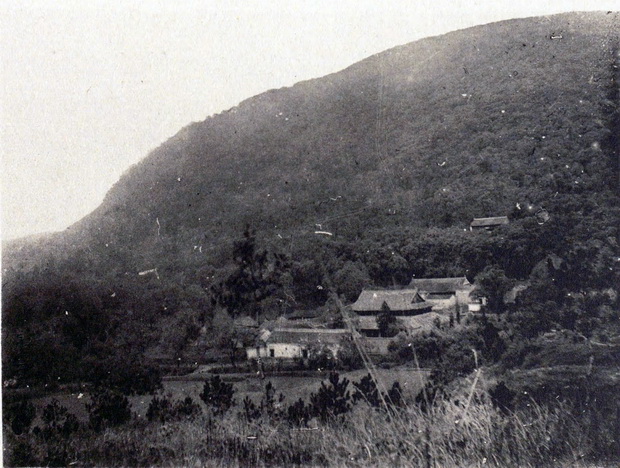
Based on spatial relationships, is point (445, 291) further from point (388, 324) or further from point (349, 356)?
point (349, 356)

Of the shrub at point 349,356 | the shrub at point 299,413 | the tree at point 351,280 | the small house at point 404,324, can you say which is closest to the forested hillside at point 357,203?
the tree at point 351,280

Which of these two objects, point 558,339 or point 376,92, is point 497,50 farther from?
point 558,339

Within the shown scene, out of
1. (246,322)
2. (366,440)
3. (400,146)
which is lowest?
(366,440)

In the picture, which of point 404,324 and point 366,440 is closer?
point 366,440

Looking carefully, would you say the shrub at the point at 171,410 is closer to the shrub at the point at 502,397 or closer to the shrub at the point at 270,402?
the shrub at the point at 270,402

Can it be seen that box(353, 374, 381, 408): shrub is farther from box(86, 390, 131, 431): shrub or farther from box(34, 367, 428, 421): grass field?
box(86, 390, 131, 431): shrub

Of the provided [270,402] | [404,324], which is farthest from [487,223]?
[270,402]
